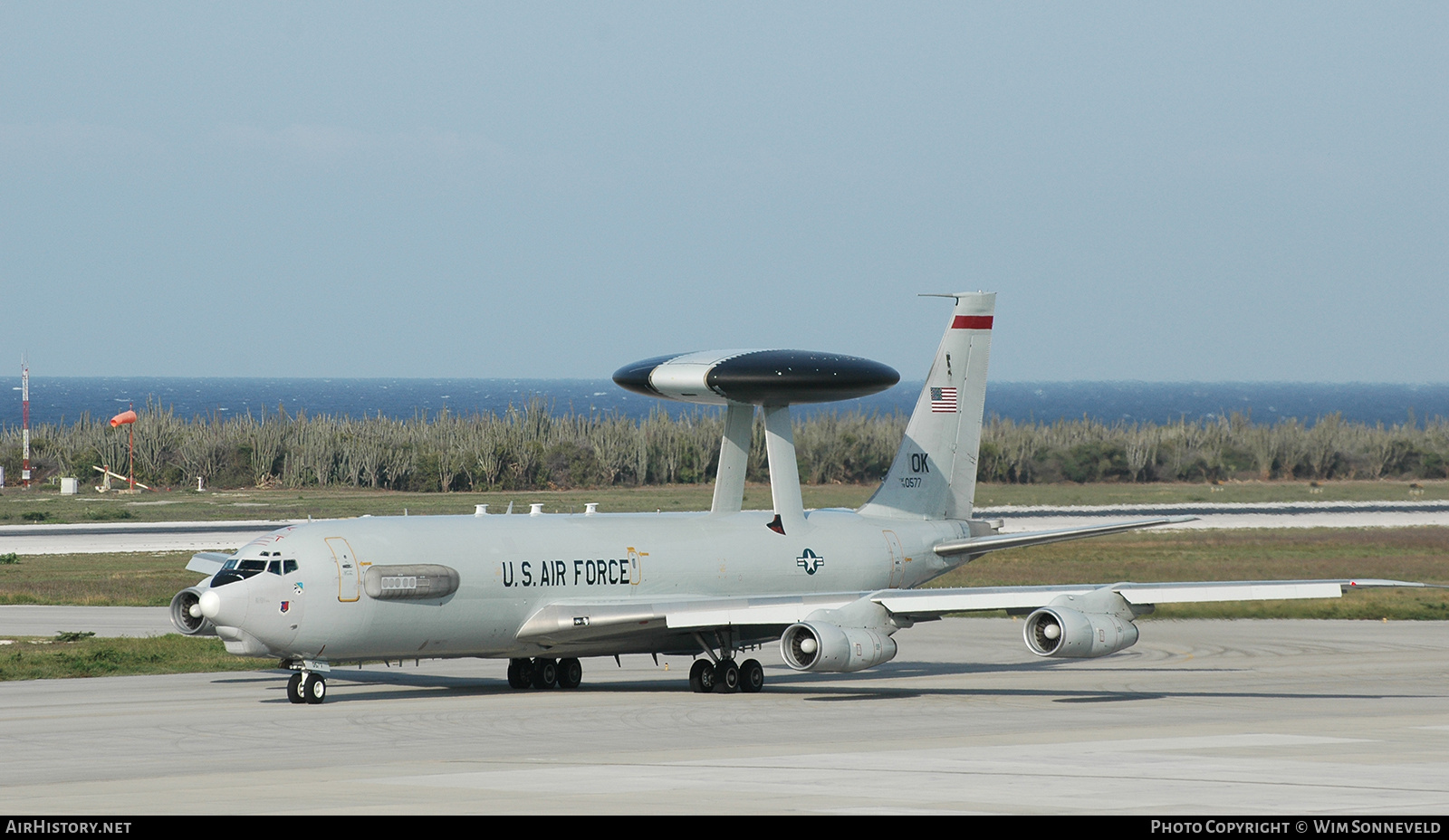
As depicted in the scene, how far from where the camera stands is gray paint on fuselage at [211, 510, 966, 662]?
110 feet

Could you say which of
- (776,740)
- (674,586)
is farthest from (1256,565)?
(776,740)

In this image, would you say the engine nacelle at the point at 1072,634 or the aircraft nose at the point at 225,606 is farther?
the engine nacelle at the point at 1072,634

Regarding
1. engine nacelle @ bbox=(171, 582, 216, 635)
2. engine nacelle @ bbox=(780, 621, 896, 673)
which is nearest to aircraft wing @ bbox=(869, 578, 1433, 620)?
engine nacelle @ bbox=(780, 621, 896, 673)

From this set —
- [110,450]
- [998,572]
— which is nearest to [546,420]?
[110,450]

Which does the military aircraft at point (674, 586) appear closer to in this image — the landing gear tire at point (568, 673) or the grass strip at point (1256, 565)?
the landing gear tire at point (568, 673)

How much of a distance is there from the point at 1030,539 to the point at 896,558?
162 inches

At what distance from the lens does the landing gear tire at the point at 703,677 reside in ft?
123

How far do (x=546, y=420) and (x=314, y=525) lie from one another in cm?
11105

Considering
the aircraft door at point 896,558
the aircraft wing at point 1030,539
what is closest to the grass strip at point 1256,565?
the aircraft wing at point 1030,539

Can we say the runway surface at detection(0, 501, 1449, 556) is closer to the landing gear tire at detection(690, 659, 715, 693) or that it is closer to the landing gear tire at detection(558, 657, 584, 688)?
the landing gear tire at detection(690, 659, 715, 693)

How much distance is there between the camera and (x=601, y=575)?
37500 millimetres

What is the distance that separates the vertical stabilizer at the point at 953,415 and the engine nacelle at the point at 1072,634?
11.1 meters

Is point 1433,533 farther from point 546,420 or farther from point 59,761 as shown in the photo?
point 546,420

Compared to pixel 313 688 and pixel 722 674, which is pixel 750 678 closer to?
pixel 722 674
